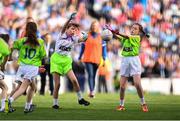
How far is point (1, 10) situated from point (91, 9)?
162 inches

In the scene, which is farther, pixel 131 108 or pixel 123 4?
pixel 123 4

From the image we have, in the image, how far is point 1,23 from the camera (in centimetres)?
2817

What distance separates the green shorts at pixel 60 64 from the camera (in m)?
16.1

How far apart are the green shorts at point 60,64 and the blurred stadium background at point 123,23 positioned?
11496mm

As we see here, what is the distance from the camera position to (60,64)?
16.1 metres

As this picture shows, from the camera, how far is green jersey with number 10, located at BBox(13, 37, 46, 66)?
1444 centimetres

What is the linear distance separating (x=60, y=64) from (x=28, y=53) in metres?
1.74

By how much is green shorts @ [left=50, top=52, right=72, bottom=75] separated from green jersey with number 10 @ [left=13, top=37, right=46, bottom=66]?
1528 mm

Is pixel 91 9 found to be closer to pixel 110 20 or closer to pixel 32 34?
pixel 110 20

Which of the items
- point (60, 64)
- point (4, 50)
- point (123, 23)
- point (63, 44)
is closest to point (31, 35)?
point (4, 50)

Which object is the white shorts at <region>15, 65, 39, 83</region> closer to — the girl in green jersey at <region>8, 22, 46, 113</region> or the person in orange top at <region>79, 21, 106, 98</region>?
the girl in green jersey at <region>8, 22, 46, 113</region>

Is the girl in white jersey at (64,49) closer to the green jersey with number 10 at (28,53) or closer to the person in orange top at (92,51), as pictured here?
the green jersey with number 10 at (28,53)

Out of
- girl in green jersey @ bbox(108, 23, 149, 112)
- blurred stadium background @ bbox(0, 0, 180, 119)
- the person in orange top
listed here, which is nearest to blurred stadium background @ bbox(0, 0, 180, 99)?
blurred stadium background @ bbox(0, 0, 180, 119)

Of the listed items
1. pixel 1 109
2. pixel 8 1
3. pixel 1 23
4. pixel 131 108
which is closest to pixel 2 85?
pixel 1 109
